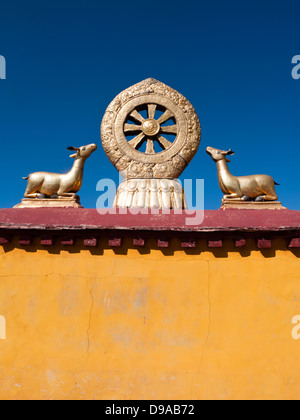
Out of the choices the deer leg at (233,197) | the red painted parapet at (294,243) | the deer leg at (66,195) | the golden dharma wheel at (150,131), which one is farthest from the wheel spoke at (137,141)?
the red painted parapet at (294,243)

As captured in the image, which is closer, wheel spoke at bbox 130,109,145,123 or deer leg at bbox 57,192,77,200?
deer leg at bbox 57,192,77,200

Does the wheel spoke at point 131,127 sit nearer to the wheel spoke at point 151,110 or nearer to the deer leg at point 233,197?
the wheel spoke at point 151,110

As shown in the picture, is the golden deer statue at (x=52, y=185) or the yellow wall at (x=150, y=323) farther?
the golden deer statue at (x=52, y=185)

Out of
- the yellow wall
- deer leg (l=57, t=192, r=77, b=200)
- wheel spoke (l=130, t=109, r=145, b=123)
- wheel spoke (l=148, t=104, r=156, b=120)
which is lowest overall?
the yellow wall

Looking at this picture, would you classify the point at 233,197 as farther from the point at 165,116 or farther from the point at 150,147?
the point at 165,116

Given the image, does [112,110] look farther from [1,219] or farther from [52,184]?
[1,219]

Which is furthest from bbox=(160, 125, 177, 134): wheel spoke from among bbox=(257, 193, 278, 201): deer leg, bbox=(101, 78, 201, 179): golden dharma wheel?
bbox=(257, 193, 278, 201): deer leg

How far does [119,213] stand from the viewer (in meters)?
4.42

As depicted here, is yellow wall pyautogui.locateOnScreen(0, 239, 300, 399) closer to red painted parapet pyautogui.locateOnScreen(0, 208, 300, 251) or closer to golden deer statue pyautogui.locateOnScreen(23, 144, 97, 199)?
red painted parapet pyautogui.locateOnScreen(0, 208, 300, 251)

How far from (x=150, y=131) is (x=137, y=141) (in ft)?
1.10

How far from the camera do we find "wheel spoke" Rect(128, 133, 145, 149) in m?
5.88

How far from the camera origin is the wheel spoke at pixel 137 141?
588 cm

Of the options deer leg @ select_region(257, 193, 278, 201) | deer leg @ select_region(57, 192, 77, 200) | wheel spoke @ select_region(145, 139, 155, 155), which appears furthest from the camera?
wheel spoke @ select_region(145, 139, 155, 155)

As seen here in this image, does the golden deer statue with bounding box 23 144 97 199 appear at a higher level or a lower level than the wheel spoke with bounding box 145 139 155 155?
lower
